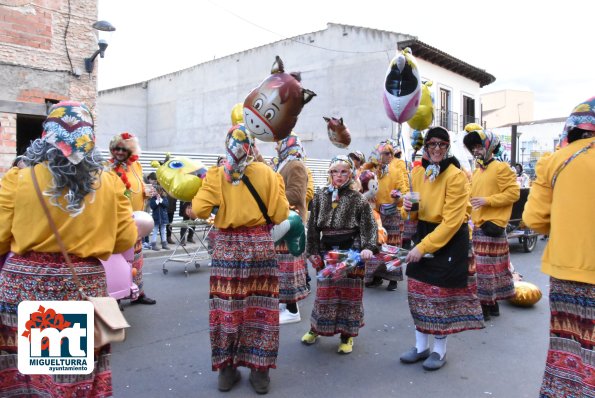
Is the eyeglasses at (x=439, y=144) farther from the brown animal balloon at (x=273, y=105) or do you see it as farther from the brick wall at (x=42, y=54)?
the brick wall at (x=42, y=54)

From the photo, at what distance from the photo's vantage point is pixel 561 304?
2.91m

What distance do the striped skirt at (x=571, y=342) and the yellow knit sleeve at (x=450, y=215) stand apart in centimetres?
113

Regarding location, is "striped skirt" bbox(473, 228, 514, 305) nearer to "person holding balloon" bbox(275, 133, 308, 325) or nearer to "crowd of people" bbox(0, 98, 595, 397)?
"crowd of people" bbox(0, 98, 595, 397)

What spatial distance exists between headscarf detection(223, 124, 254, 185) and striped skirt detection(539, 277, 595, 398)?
7.50 ft

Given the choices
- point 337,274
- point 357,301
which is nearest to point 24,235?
point 337,274

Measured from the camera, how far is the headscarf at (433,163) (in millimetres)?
4234

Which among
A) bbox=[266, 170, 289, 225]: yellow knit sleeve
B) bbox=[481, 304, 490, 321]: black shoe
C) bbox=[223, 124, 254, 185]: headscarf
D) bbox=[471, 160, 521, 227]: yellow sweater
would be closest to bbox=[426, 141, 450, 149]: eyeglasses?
bbox=[266, 170, 289, 225]: yellow knit sleeve

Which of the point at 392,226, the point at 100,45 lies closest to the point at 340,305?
the point at 392,226

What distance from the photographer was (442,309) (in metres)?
4.21

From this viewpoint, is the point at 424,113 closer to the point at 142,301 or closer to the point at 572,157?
the point at 572,157

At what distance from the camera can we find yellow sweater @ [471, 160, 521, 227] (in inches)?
Answer: 217

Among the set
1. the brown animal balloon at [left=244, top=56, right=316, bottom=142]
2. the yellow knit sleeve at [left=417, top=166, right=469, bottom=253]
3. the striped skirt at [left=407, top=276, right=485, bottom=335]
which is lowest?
the striped skirt at [left=407, top=276, right=485, bottom=335]

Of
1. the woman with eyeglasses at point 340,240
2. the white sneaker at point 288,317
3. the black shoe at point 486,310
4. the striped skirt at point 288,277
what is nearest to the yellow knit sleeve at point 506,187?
the black shoe at point 486,310

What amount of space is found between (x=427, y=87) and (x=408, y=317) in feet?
9.24
